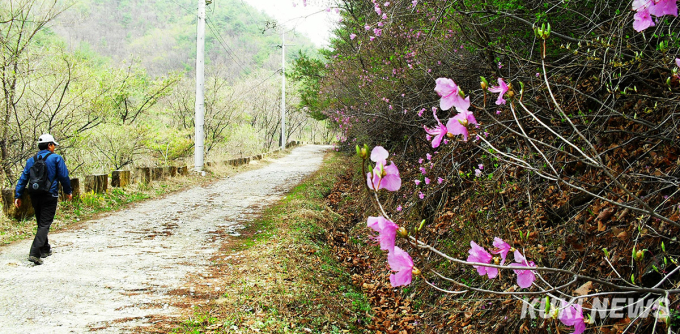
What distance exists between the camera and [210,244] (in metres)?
5.46

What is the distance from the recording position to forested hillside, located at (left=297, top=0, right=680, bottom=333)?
136 centimetres

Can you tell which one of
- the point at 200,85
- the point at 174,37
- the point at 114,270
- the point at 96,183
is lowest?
the point at 114,270

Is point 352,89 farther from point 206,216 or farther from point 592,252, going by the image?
point 592,252

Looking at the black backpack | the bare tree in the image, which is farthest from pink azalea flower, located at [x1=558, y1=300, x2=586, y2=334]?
the bare tree

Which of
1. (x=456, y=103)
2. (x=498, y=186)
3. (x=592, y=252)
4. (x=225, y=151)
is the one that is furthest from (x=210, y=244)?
(x=225, y=151)

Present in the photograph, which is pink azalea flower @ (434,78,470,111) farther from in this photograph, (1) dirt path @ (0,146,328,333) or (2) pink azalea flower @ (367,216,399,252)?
(1) dirt path @ (0,146,328,333)

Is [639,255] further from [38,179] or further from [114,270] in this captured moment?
[38,179]

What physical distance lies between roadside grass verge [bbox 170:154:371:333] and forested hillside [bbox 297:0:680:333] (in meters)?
0.40

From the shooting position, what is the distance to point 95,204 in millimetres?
7270

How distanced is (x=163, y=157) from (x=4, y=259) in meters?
13.0

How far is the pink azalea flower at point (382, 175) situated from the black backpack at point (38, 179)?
4765mm

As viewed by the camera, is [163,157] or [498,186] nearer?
[498,186]

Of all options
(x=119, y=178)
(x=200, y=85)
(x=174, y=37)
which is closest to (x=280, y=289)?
(x=119, y=178)

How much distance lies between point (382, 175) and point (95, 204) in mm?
7636
